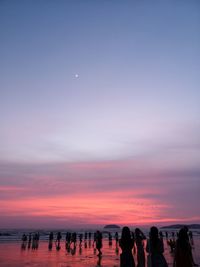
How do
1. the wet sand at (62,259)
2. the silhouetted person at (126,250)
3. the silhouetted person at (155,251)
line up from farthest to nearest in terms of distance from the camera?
the wet sand at (62,259), the silhouetted person at (126,250), the silhouetted person at (155,251)

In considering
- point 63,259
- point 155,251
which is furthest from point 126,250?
point 63,259

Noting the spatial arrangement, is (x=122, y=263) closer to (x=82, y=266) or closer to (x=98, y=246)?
(x=82, y=266)

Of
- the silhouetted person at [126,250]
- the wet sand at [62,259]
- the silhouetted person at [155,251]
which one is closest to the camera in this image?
the silhouetted person at [155,251]

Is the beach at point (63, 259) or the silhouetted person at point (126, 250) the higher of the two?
the silhouetted person at point (126, 250)

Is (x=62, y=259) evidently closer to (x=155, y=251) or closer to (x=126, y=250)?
(x=126, y=250)

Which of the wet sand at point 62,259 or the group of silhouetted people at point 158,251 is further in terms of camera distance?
the wet sand at point 62,259

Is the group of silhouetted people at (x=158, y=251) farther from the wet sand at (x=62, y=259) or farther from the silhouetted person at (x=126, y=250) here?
the wet sand at (x=62, y=259)

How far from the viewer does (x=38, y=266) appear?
22469mm

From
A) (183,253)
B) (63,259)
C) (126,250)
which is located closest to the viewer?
(183,253)

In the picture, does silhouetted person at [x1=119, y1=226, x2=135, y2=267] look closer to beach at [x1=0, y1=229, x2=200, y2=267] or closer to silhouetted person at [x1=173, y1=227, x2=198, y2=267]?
silhouetted person at [x1=173, y1=227, x2=198, y2=267]

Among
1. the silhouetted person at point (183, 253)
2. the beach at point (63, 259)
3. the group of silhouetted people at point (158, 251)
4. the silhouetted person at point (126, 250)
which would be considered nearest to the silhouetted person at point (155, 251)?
the group of silhouetted people at point (158, 251)

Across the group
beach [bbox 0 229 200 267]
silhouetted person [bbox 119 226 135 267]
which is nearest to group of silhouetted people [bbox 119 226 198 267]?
silhouetted person [bbox 119 226 135 267]

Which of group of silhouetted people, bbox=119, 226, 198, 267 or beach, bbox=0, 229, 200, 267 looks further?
beach, bbox=0, 229, 200, 267

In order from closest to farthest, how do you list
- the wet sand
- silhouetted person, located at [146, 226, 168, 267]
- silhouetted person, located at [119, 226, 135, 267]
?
silhouetted person, located at [146, 226, 168, 267] → silhouetted person, located at [119, 226, 135, 267] → the wet sand
